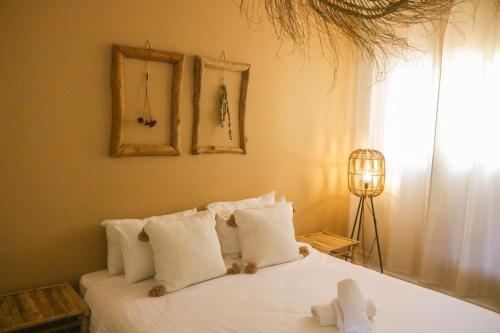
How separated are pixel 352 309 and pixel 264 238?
0.89 metres

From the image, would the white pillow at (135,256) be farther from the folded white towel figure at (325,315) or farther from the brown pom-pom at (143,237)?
the folded white towel figure at (325,315)

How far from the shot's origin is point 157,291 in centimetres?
190

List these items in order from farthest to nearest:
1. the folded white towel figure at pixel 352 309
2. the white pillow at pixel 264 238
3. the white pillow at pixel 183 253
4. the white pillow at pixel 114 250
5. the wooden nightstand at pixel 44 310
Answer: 1. the white pillow at pixel 264 238
2. the white pillow at pixel 114 250
3. the white pillow at pixel 183 253
4. the wooden nightstand at pixel 44 310
5. the folded white towel figure at pixel 352 309

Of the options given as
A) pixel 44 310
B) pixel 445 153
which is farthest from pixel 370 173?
pixel 44 310

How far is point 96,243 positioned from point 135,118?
0.83m

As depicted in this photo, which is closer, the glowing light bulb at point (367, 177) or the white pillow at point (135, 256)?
the white pillow at point (135, 256)

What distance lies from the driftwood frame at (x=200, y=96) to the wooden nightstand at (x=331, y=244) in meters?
1.02

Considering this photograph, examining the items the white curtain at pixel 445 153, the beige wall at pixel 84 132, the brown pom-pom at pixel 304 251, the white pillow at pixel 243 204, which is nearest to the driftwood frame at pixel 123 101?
the beige wall at pixel 84 132

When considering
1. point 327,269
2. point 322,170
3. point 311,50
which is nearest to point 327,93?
point 311,50

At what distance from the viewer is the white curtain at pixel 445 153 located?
2.85 metres

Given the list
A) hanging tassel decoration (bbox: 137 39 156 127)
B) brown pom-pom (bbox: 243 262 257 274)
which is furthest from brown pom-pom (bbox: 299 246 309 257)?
hanging tassel decoration (bbox: 137 39 156 127)

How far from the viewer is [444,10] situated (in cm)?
112

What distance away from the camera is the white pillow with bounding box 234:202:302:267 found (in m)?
2.38

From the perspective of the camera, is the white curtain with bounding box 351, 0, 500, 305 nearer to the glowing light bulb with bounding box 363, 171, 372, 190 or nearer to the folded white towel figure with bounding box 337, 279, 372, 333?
the glowing light bulb with bounding box 363, 171, 372, 190
